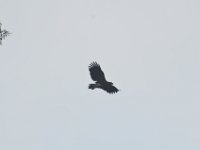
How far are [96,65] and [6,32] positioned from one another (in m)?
7.95

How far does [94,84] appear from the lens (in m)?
25.1

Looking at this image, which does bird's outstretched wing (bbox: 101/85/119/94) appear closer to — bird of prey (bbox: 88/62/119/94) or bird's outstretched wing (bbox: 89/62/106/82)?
bird of prey (bbox: 88/62/119/94)

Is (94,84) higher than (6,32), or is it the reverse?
(94,84)

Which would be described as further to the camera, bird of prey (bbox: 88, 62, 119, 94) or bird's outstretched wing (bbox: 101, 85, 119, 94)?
bird's outstretched wing (bbox: 101, 85, 119, 94)

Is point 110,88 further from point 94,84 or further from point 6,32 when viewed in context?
point 6,32

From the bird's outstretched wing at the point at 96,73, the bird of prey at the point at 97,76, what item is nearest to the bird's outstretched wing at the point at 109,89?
the bird of prey at the point at 97,76

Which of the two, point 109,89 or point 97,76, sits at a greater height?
point 97,76

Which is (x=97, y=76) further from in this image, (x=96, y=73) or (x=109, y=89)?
(x=109, y=89)

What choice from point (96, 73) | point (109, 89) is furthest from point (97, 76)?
point (109, 89)

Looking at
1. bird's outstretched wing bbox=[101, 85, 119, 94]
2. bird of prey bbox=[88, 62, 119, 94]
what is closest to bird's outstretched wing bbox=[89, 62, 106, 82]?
bird of prey bbox=[88, 62, 119, 94]

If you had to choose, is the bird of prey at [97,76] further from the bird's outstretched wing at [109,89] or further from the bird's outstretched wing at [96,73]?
the bird's outstretched wing at [109,89]

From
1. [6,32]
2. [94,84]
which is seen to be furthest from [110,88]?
[6,32]

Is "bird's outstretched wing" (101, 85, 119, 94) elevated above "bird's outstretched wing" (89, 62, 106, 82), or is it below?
below

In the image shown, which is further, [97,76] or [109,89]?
[109,89]
